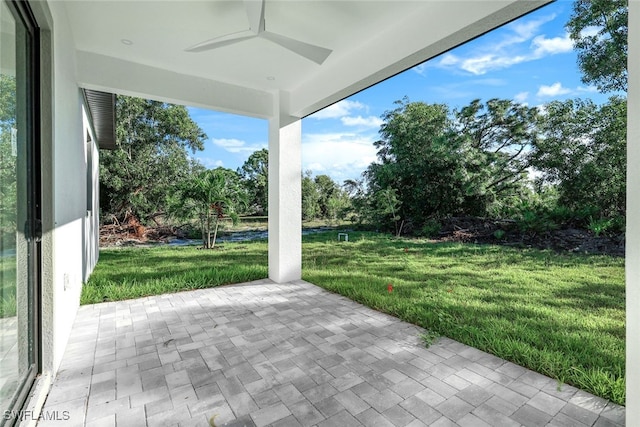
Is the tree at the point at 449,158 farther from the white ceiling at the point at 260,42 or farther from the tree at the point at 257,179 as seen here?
the white ceiling at the point at 260,42

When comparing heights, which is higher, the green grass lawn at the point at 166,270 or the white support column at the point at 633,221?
the white support column at the point at 633,221

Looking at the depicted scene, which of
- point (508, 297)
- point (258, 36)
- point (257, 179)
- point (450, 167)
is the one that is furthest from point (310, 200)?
point (258, 36)

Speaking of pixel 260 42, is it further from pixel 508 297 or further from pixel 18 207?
pixel 508 297

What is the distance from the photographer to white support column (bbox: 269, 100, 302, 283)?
4.44 meters

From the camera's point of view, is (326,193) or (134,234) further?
(326,193)

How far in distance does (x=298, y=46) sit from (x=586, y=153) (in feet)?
17.2

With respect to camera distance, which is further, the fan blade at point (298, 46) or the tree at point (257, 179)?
the tree at point (257, 179)

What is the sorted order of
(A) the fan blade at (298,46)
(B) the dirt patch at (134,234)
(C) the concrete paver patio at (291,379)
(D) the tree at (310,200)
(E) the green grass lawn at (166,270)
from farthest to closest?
(D) the tree at (310,200) < (B) the dirt patch at (134,234) < (E) the green grass lawn at (166,270) < (A) the fan blade at (298,46) < (C) the concrete paver patio at (291,379)

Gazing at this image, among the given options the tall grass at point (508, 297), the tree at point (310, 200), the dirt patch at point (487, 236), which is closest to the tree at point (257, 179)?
the tree at point (310, 200)

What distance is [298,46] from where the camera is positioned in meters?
2.51

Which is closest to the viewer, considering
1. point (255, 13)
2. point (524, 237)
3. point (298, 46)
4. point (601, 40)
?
point (255, 13)

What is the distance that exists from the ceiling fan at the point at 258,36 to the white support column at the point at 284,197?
183 centimetres

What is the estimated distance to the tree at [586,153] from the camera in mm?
4652

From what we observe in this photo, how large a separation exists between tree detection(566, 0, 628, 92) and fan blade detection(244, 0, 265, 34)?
5.39 meters
